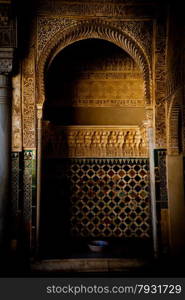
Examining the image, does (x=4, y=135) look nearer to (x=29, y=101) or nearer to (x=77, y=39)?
(x=29, y=101)

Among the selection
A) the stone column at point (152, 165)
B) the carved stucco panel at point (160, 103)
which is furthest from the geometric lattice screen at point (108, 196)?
the carved stucco panel at point (160, 103)

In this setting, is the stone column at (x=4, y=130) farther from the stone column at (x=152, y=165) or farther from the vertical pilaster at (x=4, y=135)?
the stone column at (x=152, y=165)

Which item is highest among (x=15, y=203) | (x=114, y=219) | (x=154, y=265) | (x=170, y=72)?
(x=170, y=72)

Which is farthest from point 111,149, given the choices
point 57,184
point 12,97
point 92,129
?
point 12,97

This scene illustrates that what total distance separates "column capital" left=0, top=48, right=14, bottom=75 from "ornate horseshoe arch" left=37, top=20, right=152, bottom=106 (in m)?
0.48

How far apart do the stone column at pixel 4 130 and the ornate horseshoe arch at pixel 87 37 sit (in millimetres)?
487

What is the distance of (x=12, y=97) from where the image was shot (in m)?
4.98

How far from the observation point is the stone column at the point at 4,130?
15.3ft

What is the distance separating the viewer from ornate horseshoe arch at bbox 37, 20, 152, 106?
505cm

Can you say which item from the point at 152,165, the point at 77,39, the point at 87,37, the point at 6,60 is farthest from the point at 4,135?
the point at 152,165

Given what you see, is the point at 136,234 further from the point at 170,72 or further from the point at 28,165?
the point at 170,72

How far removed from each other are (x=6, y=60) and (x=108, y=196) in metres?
2.90

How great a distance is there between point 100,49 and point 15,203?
332 cm

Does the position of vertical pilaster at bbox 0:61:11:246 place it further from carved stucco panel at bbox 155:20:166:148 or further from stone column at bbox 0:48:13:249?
carved stucco panel at bbox 155:20:166:148
